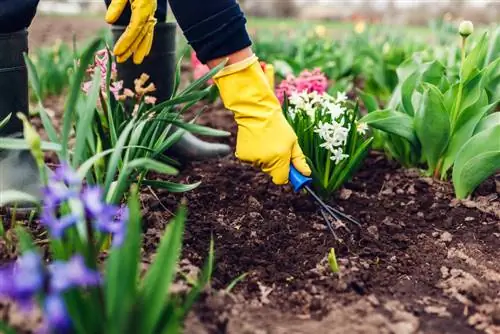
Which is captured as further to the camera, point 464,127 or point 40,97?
point 464,127

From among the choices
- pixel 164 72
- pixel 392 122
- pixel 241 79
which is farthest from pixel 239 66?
pixel 164 72

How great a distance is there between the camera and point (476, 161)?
2.09 meters

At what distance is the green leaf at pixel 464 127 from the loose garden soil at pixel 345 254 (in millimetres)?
114

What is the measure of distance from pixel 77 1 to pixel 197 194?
18.6 m

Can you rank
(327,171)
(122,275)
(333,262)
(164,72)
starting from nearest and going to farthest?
(122,275) < (333,262) < (327,171) < (164,72)

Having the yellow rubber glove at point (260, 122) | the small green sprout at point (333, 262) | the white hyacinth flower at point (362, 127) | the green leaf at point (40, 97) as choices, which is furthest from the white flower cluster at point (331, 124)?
the green leaf at point (40, 97)

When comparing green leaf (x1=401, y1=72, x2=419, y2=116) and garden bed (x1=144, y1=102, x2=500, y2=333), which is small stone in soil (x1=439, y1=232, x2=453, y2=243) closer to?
garden bed (x1=144, y1=102, x2=500, y2=333)

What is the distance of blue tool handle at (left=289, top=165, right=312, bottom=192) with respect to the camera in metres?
1.97

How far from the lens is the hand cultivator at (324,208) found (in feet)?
6.48

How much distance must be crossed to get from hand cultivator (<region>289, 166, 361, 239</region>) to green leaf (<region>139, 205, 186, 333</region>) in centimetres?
85

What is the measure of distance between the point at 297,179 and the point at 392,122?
1.67 feet

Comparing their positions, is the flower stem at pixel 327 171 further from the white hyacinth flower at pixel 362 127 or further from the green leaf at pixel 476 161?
the green leaf at pixel 476 161

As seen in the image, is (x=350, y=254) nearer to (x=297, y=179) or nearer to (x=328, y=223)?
(x=328, y=223)

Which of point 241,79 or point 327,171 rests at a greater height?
point 241,79
